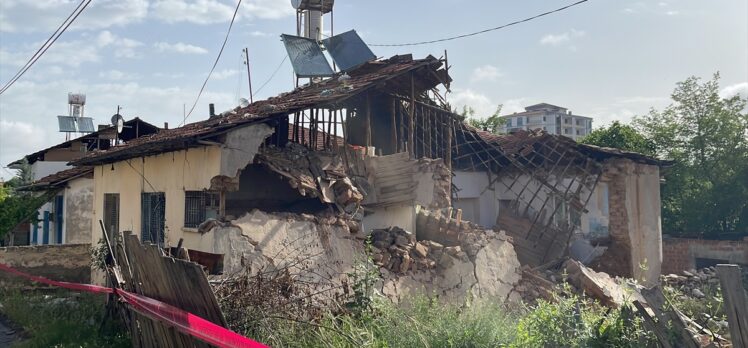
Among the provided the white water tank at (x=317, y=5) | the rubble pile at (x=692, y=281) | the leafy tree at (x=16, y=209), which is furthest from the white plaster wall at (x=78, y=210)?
the rubble pile at (x=692, y=281)

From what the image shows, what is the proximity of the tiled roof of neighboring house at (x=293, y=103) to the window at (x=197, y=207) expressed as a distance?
83cm

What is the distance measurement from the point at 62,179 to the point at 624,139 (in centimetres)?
2030

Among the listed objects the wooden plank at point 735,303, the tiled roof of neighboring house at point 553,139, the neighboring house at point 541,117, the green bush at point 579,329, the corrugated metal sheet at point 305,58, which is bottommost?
the green bush at point 579,329

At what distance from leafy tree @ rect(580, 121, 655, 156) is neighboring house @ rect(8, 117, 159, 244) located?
17.6 meters

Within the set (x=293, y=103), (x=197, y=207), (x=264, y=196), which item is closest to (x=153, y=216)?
(x=197, y=207)

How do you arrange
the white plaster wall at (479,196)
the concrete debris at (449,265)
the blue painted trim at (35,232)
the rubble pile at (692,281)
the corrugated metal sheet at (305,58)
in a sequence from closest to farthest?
the concrete debris at (449,265)
the corrugated metal sheet at (305,58)
the rubble pile at (692,281)
the white plaster wall at (479,196)
the blue painted trim at (35,232)

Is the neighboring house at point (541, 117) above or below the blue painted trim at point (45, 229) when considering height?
above

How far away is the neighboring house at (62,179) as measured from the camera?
57.6 feet

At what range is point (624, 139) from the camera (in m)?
23.0

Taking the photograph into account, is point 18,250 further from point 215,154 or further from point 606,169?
point 606,169

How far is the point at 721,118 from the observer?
22.5 m

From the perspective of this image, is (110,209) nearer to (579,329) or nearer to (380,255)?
(380,255)

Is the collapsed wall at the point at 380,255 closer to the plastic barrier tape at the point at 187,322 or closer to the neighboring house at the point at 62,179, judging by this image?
the plastic barrier tape at the point at 187,322

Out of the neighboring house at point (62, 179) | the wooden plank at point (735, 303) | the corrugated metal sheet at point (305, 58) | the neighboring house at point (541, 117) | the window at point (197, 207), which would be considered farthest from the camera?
the neighboring house at point (541, 117)
